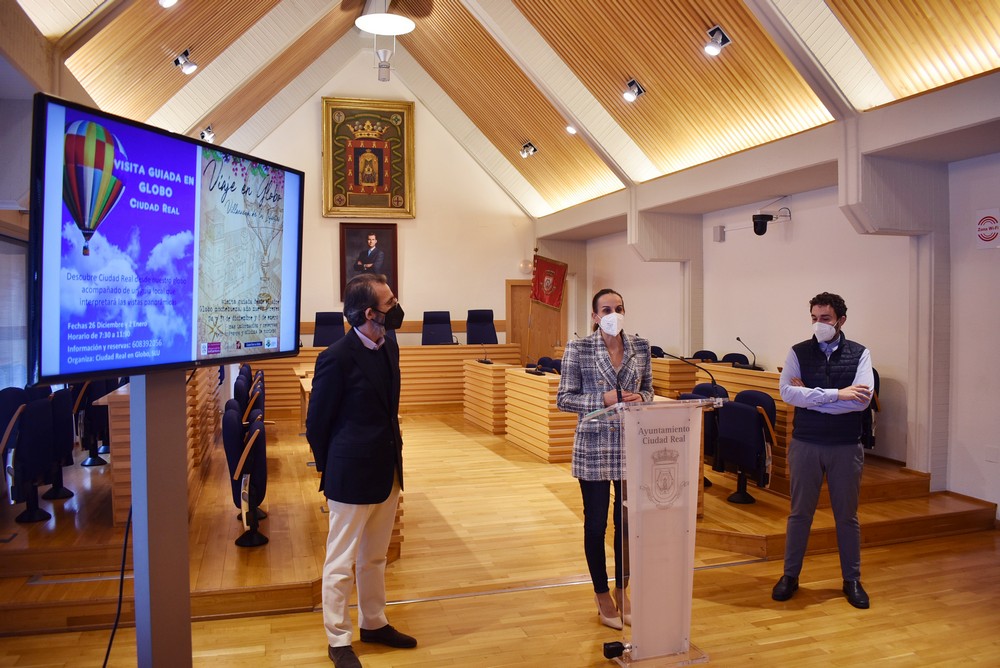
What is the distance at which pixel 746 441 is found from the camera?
5.23 m

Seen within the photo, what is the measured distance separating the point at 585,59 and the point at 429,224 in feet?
17.6

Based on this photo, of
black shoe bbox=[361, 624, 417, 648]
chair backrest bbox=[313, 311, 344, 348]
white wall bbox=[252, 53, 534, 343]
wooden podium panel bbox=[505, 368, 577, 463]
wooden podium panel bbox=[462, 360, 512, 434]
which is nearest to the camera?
black shoe bbox=[361, 624, 417, 648]

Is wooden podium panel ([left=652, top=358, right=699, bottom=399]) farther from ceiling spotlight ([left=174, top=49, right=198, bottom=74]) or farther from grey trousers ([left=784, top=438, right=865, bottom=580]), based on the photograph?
ceiling spotlight ([left=174, top=49, right=198, bottom=74])

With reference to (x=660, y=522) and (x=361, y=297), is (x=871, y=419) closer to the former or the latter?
(x=660, y=522)

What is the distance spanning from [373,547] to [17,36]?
3803mm

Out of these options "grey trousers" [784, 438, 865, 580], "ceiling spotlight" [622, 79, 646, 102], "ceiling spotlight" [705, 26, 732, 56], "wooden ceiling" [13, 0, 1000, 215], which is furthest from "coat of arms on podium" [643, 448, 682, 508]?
"ceiling spotlight" [622, 79, 646, 102]

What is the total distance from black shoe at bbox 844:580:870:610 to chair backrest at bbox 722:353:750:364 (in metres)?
4.56

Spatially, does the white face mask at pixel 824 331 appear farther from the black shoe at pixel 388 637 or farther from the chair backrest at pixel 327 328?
the chair backrest at pixel 327 328

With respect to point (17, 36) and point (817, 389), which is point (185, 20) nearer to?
point (17, 36)

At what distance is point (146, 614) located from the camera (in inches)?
73.0

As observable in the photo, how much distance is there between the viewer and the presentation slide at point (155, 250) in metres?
1.52

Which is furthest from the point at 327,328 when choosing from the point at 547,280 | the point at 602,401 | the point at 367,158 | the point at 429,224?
the point at 602,401

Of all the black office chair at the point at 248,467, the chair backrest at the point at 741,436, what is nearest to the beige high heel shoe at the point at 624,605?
the chair backrest at the point at 741,436

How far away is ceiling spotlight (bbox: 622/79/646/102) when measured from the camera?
25.7 feet
